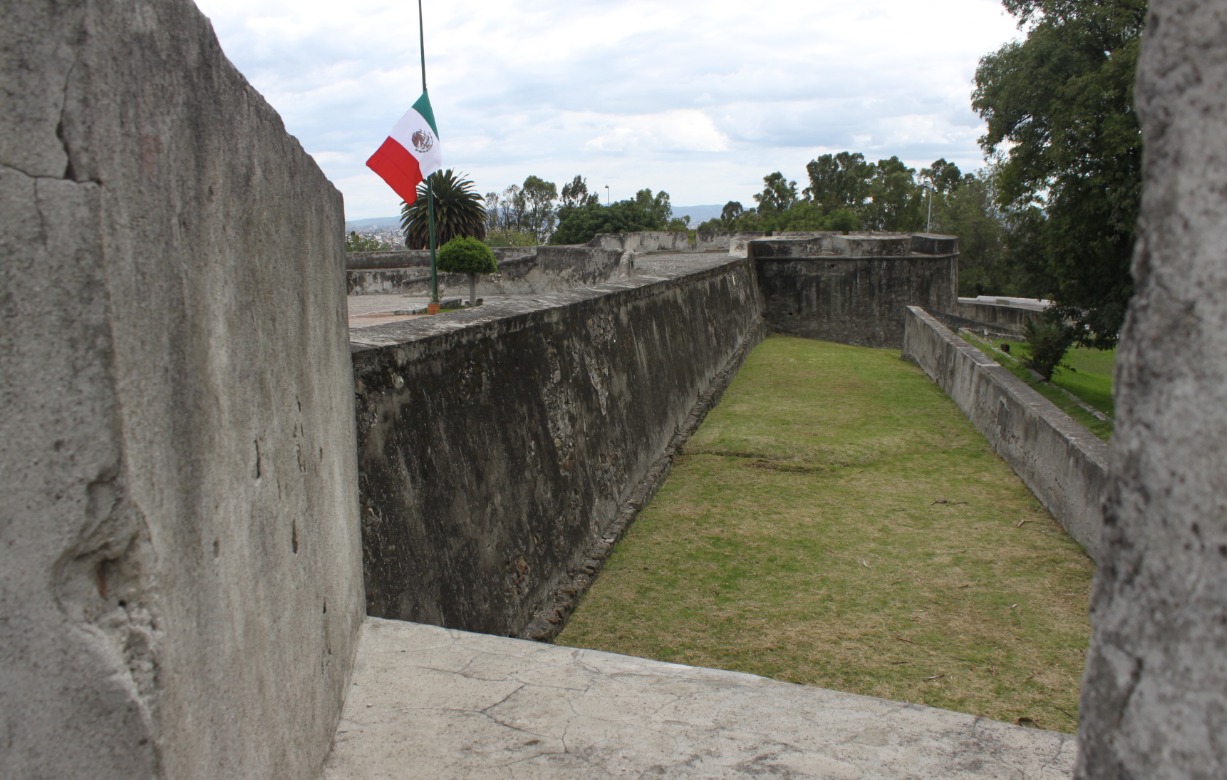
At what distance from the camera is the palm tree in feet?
96.3

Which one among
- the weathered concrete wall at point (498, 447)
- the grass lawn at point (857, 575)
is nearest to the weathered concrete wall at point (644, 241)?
the grass lawn at point (857, 575)

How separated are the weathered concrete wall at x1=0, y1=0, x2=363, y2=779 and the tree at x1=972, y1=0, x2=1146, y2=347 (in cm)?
1239

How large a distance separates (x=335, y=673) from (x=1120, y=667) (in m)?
1.82

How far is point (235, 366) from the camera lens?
1.59 metres

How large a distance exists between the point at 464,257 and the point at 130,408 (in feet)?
55.2

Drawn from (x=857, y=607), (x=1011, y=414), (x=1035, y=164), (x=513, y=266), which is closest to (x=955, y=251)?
(x=1035, y=164)

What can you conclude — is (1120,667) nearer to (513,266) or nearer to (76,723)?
(76,723)

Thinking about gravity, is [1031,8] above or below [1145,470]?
above

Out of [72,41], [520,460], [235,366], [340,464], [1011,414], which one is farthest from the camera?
[1011,414]

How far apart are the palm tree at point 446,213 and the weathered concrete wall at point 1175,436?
2903 cm

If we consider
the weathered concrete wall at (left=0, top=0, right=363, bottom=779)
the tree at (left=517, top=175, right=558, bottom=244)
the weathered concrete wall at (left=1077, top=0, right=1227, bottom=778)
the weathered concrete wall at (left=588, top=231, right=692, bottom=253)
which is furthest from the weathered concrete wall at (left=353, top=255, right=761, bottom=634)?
the tree at (left=517, top=175, right=558, bottom=244)

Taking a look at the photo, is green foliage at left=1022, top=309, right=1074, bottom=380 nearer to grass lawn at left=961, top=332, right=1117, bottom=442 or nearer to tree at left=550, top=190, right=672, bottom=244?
grass lawn at left=961, top=332, right=1117, bottom=442

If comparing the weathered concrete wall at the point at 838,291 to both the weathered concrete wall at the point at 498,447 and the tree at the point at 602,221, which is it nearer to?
the weathered concrete wall at the point at 498,447

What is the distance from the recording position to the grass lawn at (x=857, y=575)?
4451 millimetres
